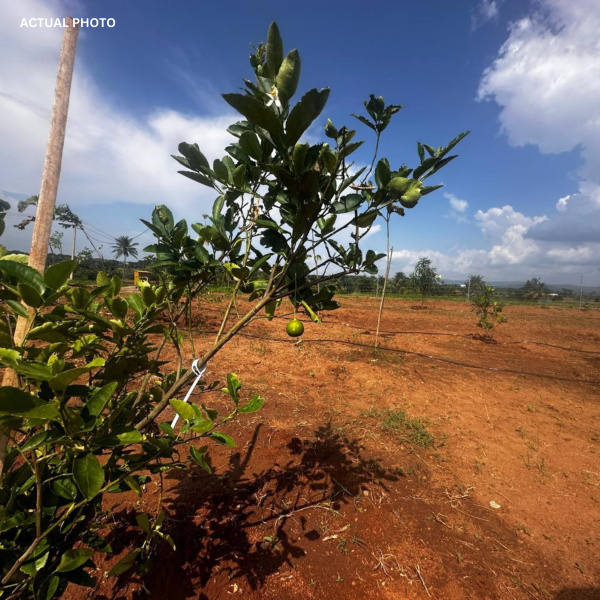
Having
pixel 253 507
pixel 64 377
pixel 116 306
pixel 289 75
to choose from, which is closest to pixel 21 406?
pixel 64 377

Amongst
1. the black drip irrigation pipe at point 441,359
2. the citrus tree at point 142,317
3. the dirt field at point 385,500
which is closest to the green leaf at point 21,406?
the citrus tree at point 142,317

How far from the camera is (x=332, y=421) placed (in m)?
3.36

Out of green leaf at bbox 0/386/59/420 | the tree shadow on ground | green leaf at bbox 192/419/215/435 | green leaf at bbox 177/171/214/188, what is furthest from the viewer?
the tree shadow on ground

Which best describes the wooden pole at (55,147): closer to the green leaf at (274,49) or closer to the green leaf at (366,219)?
the green leaf at (274,49)

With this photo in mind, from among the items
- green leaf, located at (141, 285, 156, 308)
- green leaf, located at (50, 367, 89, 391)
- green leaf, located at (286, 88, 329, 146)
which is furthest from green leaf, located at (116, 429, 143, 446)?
green leaf, located at (286, 88, 329, 146)

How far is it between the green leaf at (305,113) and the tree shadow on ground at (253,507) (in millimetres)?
2014

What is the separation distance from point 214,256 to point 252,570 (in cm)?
164

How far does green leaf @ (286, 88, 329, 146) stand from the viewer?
0.73 meters

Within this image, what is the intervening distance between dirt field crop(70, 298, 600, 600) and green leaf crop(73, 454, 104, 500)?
124cm

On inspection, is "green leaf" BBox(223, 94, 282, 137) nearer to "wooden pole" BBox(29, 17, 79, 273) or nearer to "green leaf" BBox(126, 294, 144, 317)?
"wooden pole" BBox(29, 17, 79, 273)

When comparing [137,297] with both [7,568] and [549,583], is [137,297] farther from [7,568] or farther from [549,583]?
[549,583]

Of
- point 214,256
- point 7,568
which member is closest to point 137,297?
point 214,256

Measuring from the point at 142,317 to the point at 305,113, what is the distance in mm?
913

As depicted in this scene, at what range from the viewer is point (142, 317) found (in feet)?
3.81
